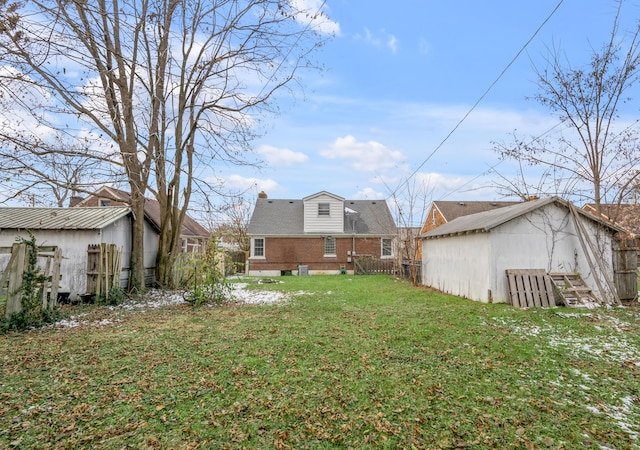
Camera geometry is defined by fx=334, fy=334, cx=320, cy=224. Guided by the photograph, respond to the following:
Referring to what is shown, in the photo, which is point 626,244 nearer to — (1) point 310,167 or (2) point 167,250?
(1) point 310,167

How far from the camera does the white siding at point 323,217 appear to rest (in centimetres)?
2417

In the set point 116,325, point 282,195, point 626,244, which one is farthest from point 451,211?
point 116,325

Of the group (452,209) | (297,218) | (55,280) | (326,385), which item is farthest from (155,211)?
(452,209)

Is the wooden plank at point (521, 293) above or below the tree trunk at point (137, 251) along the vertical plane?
below

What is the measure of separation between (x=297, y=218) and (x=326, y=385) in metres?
21.3

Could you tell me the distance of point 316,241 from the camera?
24172mm

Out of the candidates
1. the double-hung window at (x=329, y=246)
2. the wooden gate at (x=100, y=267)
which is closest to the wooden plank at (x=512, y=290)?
the wooden gate at (x=100, y=267)

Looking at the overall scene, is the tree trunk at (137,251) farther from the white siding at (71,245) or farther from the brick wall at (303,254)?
the brick wall at (303,254)

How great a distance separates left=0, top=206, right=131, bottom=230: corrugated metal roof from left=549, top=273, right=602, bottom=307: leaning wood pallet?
47.6 ft

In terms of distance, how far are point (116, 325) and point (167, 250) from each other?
6.61 m

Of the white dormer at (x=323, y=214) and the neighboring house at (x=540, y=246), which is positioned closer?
the neighboring house at (x=540, y=246)

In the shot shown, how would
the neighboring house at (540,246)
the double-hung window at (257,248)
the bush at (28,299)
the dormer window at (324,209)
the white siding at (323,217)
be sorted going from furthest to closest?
the dormer window at (324,209), the white siding at (323,217), the double-hung window at (257,248), the neighboring house at (540,246), the bush at (28,299)

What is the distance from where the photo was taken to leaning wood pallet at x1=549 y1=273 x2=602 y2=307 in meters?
9.83

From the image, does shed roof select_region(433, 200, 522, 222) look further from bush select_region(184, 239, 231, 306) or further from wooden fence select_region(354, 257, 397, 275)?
bush select_region(184, 239, 231, 306)
